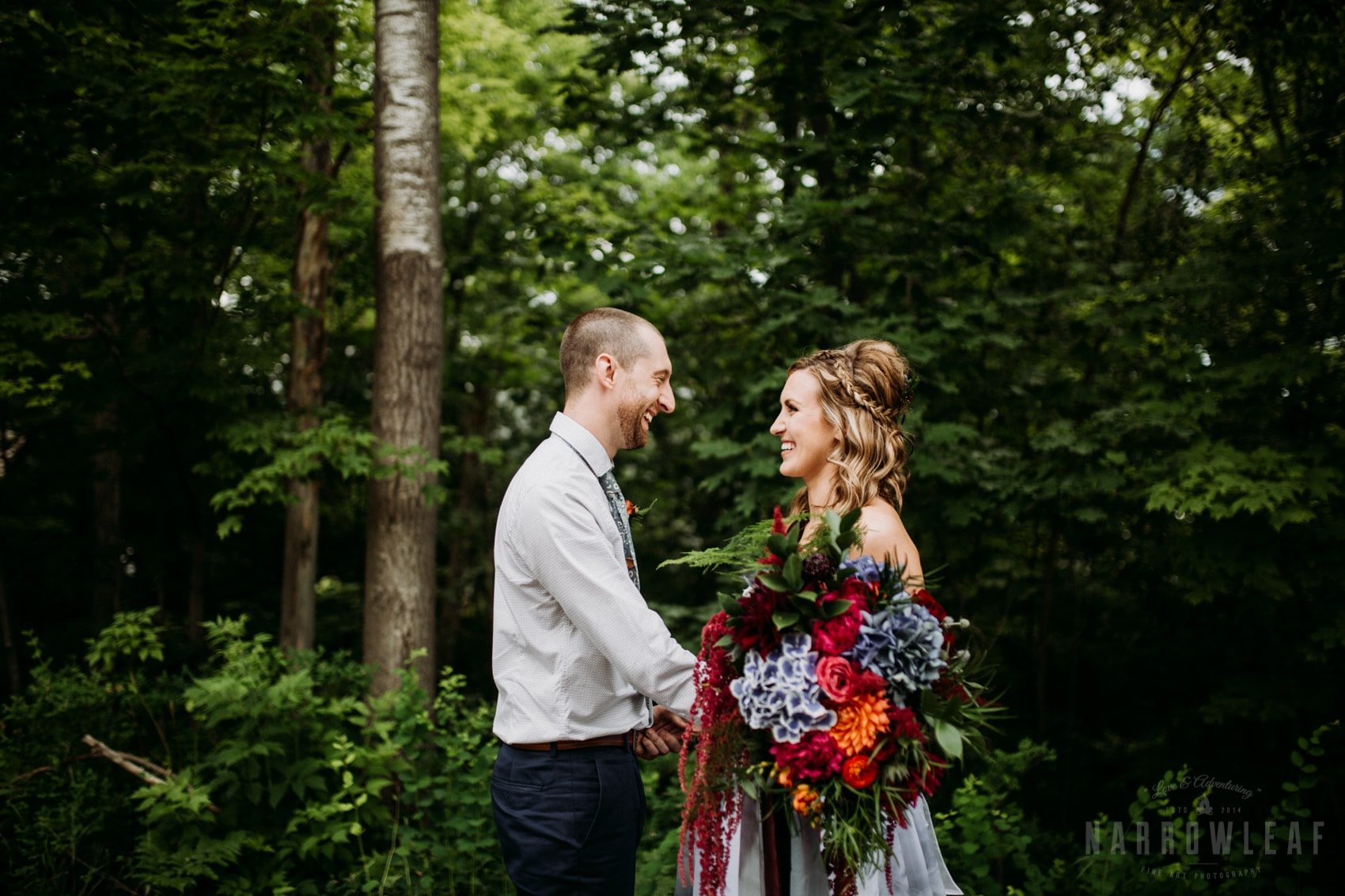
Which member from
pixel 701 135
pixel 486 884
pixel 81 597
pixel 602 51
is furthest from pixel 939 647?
pixel 81 597

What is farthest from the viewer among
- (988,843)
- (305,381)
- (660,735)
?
(305,381)

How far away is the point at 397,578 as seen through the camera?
560cm

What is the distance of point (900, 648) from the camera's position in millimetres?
2141

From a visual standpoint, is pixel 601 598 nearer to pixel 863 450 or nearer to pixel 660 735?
pixel 660 735

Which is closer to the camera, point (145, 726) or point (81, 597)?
point (145, 726)

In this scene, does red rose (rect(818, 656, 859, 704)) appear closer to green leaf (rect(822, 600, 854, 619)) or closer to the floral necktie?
green leaf (rect(822, 600, 854, 619))

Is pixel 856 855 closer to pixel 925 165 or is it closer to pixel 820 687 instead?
pixel 820 687

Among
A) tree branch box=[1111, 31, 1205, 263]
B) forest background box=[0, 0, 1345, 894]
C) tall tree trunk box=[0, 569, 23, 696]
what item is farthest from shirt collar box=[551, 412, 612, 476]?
tall tree trunk box=[0, 569, 23, 696]

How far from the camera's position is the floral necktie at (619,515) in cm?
276

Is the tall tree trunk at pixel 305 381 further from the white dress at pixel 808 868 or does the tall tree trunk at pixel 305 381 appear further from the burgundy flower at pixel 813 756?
the burgundy flower at pixel 813 756

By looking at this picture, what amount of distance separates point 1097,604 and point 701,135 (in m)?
5.81

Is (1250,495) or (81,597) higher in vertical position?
(1250,495)

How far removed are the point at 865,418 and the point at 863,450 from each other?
0.39 ft

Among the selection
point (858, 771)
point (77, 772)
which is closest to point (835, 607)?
point (858, 771)
